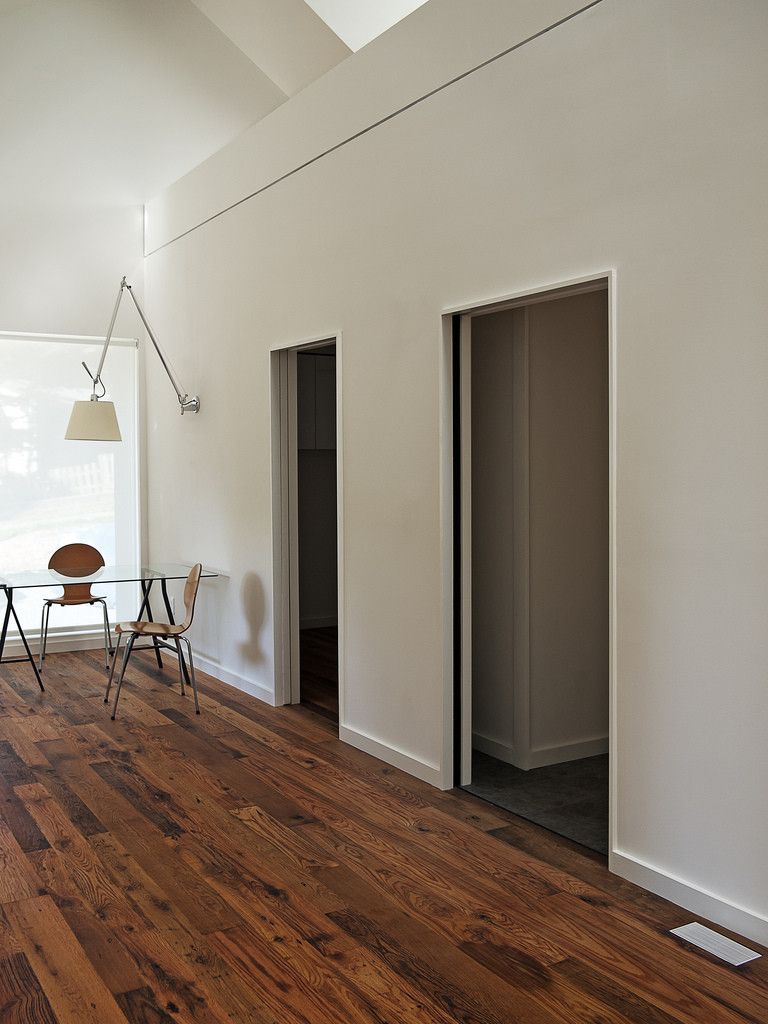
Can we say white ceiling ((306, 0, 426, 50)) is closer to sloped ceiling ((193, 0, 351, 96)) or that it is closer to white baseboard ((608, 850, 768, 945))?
sloped ceiling ((193, 0, 351, 96))

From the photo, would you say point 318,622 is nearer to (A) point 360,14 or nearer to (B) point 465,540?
(B) point 465,540

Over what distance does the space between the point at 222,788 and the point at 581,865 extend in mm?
1658

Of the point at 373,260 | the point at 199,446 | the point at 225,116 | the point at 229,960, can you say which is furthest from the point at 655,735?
the point at 225,116

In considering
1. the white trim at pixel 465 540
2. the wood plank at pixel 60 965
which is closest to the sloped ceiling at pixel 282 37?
the white trim at pixel 465 540

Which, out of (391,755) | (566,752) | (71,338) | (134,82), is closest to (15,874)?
(391,755)

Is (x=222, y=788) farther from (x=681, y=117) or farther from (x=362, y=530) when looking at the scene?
(x=681, y=117)

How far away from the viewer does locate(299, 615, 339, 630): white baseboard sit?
870 cm

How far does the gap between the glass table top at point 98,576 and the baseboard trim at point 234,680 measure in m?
0.60

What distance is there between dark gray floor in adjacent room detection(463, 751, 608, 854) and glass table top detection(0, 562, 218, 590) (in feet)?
7.86

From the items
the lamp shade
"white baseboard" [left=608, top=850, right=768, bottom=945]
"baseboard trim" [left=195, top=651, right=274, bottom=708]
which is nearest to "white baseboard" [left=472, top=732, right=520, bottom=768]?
"white baseboard" [left=608, top=850, right=768, bottom=945]

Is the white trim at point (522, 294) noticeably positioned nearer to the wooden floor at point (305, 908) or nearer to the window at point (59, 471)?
the wooden floor at point (305, 908)

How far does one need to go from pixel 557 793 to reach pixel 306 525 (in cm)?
484

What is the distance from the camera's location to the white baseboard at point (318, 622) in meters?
8.70

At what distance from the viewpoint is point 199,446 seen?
22.1ft
